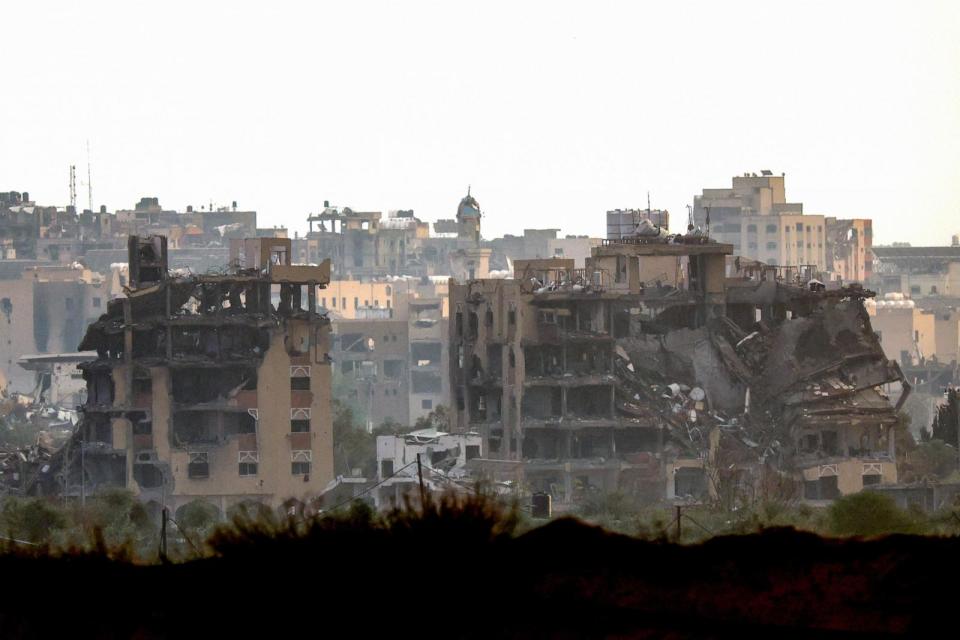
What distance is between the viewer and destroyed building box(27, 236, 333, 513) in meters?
67.0

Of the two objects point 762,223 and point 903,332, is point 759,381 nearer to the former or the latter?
point 903,332

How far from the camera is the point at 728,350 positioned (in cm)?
7175

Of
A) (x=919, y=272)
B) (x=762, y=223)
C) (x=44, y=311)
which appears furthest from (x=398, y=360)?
(x=919, y=272)

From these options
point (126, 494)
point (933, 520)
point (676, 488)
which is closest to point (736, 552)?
point (933, 520)

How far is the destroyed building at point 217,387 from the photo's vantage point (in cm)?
6700

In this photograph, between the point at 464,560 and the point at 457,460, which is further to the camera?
the point at 457,460

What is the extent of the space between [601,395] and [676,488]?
149 inches

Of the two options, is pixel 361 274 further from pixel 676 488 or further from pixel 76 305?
pixel 676 488

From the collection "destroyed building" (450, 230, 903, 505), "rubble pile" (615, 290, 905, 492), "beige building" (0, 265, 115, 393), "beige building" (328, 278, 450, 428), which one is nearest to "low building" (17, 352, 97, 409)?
"beige building" (328, 278, 450, 428)

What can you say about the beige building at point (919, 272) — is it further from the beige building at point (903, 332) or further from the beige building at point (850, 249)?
the beige building at point (903, 332)

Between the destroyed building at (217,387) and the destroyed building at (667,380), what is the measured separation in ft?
15.5

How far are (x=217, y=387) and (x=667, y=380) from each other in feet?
38.7

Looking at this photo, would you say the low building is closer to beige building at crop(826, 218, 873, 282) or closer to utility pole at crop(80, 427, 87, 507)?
utility pole at crop(80, 427, 87, 507)

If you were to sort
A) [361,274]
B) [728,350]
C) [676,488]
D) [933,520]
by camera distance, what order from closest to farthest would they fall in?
[933,520] → [676,488] → [728,350] → [361,274]
